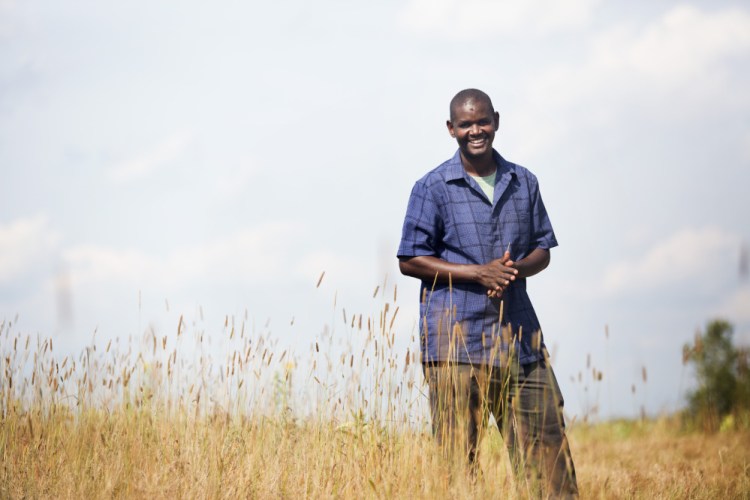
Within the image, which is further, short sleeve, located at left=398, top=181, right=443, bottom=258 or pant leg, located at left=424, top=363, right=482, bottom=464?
short sleeve, located at left=398, top=181, right=443, bottom=258

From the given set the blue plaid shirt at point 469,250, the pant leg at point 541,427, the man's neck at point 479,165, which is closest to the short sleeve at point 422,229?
the blue plaid shirt at point 469,250

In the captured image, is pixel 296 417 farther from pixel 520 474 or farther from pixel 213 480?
pixel 520 474

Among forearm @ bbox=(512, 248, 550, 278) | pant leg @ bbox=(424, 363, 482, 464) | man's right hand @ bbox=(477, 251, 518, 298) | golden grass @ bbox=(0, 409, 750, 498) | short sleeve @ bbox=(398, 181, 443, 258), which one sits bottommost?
golden grass @ bbox=(0, 409, 750, 498)

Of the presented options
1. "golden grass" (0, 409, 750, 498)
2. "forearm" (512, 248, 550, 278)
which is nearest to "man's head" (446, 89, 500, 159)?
"forearm" (512, 248, 550, 278)

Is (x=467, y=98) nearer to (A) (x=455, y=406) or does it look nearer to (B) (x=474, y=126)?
(B) (x=474, y=126)

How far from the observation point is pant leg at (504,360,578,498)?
3857 mm

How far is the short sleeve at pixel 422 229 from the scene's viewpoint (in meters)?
3.91

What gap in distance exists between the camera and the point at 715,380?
948 cm

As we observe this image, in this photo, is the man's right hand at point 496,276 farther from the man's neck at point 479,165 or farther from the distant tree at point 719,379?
the distant tree at point 719,379

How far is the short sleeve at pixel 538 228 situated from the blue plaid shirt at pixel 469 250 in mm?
80

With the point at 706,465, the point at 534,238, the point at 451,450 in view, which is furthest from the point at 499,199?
the point at 706,465

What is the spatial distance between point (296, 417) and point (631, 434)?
602 centimetres

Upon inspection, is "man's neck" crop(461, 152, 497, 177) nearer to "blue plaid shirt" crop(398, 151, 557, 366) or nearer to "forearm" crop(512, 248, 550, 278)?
"blue plaid shirt" crop(398, 151, 557, 366)

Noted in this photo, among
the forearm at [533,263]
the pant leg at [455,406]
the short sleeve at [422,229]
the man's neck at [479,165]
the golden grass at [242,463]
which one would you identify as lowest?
the golden grass at [242,463]
